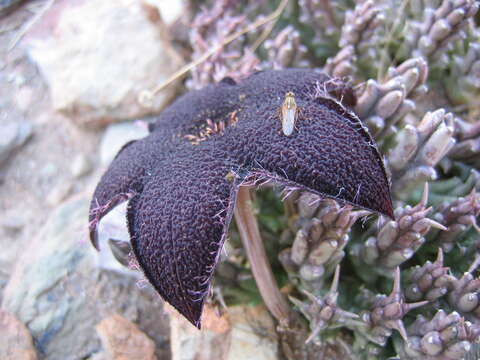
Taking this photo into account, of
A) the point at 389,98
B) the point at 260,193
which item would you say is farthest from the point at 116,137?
the point at 389,98

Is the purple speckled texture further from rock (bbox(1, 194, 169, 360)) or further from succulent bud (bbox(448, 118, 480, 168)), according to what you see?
succulent bud (bbox(448, 118, 480, 168))

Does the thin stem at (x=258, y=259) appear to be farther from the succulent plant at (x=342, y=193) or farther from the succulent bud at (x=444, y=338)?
the succulent bud at (x=444, y=338)

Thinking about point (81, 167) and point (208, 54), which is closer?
point (208, 54)

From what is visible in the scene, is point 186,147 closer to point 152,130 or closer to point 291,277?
point 152,130

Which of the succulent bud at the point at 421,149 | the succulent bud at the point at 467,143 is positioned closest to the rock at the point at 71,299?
the succulent bud at the point at 421,149

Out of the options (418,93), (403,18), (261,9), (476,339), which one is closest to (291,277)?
(476,339)

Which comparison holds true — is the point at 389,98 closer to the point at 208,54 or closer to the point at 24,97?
the point at 208,54
